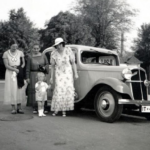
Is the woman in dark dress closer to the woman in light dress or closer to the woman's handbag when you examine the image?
the woman's handbag

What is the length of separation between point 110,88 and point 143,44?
5712 cm

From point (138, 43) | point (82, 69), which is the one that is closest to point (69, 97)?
point (82, 69)

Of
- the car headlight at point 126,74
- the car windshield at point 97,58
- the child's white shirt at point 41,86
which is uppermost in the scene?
the car windshield at point 97,58

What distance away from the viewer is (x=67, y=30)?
1815 inches

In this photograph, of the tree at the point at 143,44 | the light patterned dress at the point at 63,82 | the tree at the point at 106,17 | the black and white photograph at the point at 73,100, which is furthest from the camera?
the tree at the point at 143,44

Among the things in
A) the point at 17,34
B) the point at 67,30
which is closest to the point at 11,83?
the point at 17,34

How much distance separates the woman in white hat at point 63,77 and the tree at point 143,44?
181 feet

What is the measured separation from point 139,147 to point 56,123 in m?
2.35

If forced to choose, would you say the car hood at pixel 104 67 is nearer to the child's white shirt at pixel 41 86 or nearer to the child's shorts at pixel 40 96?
the child's white shirt at pixel 41 86

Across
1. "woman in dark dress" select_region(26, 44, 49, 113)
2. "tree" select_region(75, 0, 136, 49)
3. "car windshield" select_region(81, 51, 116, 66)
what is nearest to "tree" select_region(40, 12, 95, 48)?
"tree" select_region(75, 0, 136, 49)

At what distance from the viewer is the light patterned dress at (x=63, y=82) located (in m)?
7.18

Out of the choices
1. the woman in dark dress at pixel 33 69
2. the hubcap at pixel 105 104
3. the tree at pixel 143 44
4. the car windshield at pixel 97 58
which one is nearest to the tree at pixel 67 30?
the tree at pixel 143 44

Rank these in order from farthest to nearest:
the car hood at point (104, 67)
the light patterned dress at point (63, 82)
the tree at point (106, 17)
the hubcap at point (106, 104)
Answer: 1. the tree at point (106, 17)
2. the light patterned dress at point (63, 82)
3. the car hood at point (104, 67)
4. the hubcap at point (106, 104)

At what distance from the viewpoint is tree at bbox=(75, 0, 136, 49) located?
152 ft
